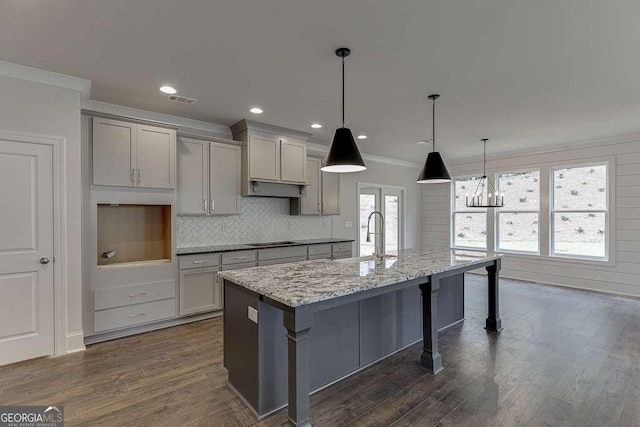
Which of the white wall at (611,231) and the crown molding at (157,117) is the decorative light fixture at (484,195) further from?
the crown molding at (157,117)

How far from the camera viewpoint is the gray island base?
1945 mm

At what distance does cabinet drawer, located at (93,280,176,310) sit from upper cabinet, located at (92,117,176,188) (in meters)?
1.12

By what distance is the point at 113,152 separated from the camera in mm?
3445

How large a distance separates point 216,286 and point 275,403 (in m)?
2.16

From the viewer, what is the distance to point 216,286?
4.10 meters

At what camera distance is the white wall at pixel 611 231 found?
512 centimetres

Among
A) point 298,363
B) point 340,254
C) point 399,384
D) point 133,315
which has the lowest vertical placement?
point 399,384

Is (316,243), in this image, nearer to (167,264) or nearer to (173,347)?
(167,264)

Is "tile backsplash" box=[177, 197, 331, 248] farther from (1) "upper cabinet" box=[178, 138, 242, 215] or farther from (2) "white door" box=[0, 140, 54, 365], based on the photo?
(2) "white door" box=[0, 140, 54, 365]

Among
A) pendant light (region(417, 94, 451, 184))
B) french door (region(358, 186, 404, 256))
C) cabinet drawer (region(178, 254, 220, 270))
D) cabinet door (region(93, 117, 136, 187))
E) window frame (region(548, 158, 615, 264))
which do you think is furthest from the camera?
Answer: french door (region(358, 186, 404, 256))

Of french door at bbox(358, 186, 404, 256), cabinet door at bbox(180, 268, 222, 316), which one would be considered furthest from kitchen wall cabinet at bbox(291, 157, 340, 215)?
cabinet door at bbox(180, 268, 222, 316)

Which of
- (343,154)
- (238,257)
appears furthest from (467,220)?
(343,154)

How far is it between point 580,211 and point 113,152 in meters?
7.13

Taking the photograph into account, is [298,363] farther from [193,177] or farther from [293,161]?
[293,161]
